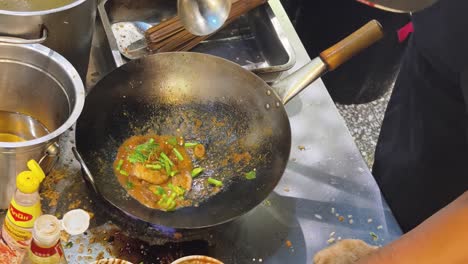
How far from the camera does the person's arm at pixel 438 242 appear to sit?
2.95 ft

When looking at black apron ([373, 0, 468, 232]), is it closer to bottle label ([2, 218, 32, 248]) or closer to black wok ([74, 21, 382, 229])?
black wok ([74, 21, 382, 229])

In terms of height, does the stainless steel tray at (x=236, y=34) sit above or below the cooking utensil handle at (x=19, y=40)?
below

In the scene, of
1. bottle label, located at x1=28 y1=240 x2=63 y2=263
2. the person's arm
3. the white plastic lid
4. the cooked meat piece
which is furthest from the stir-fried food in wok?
the person's arm

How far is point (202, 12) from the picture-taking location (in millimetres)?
1318

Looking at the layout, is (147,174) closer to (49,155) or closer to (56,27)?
(49,155)

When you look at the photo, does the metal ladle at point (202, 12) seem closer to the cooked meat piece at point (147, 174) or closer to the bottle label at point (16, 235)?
the cooked meat piece at point (147, 174)

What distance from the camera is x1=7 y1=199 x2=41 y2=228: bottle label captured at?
40.4 inches

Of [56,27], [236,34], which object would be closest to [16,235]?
[56,27]

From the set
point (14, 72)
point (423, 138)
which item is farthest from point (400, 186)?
point (14, 72)

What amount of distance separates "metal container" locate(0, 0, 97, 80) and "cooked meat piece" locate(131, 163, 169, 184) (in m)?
0.31

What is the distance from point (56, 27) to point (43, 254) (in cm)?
55

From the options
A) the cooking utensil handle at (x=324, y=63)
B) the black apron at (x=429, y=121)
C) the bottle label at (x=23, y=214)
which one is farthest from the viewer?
the black apron at (x=429, y=121)

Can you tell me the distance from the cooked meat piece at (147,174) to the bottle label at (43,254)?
0.38m

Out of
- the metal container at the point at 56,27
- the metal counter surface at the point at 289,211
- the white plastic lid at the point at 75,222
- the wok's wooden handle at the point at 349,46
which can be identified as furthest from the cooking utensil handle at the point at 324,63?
the white plastic lid at the point at 75,222
